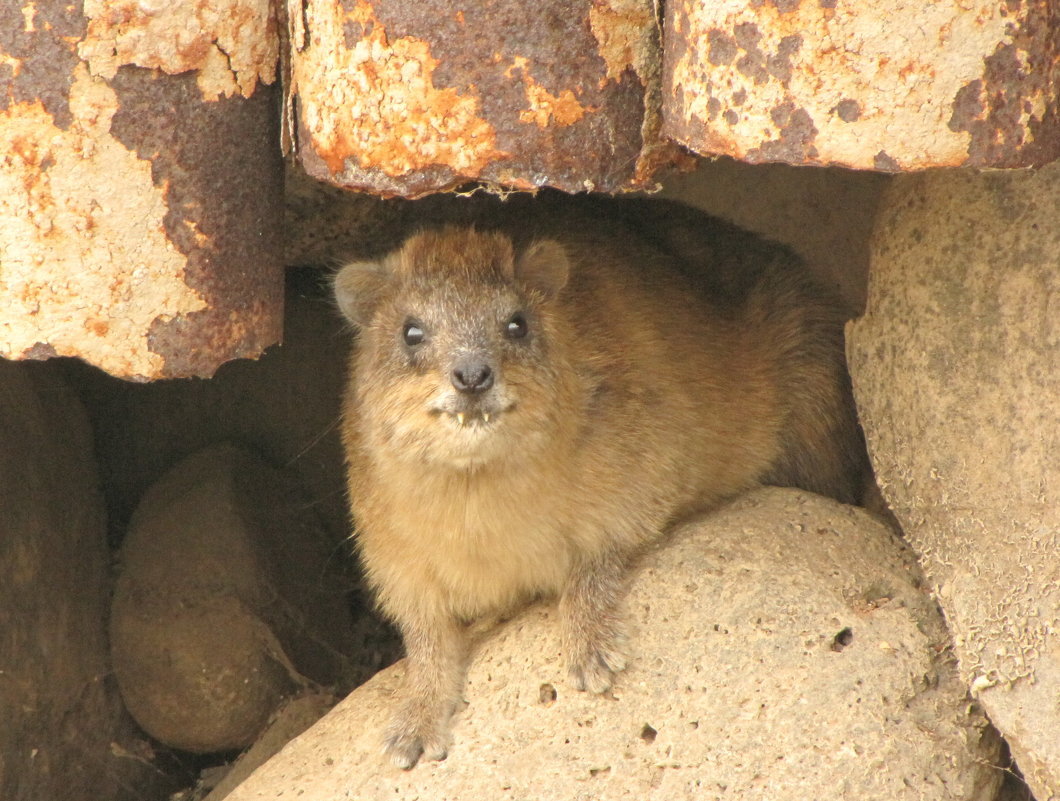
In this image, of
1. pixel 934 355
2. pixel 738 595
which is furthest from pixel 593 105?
pixel 738 595

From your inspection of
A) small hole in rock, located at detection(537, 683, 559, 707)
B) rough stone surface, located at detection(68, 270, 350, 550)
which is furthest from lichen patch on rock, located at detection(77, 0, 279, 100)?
rough stone surface, located at detection(68, 270, 350, 550)

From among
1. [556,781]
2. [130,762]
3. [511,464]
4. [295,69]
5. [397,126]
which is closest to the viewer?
[397,126]

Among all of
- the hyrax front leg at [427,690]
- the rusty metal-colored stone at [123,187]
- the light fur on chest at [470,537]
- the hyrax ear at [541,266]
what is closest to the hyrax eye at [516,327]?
the hyrax ear at [541,266]

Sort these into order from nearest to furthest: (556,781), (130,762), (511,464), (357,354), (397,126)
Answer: (397,126) → (556,781) → (511,464) → (357,354) → (130,762)

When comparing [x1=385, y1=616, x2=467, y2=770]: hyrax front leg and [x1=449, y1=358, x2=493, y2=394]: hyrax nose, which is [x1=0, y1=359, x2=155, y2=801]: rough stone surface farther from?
[x1=449, y1=358, x2=493, y2=394]: hyrax nose

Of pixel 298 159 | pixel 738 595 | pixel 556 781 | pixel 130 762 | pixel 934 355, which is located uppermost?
pixel 298 159

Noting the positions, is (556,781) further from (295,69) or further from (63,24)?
(63,24)

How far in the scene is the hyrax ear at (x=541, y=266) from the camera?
16.5 ft

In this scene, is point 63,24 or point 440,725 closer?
point 63,24

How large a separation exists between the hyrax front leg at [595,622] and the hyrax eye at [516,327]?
98cm

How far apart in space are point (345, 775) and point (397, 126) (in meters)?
2.64

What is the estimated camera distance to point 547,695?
4.68 metres

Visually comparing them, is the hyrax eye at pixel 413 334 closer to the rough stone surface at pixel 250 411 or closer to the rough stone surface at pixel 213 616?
the rough stone surface at pixel 213 616

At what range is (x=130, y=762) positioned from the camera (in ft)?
19.7
